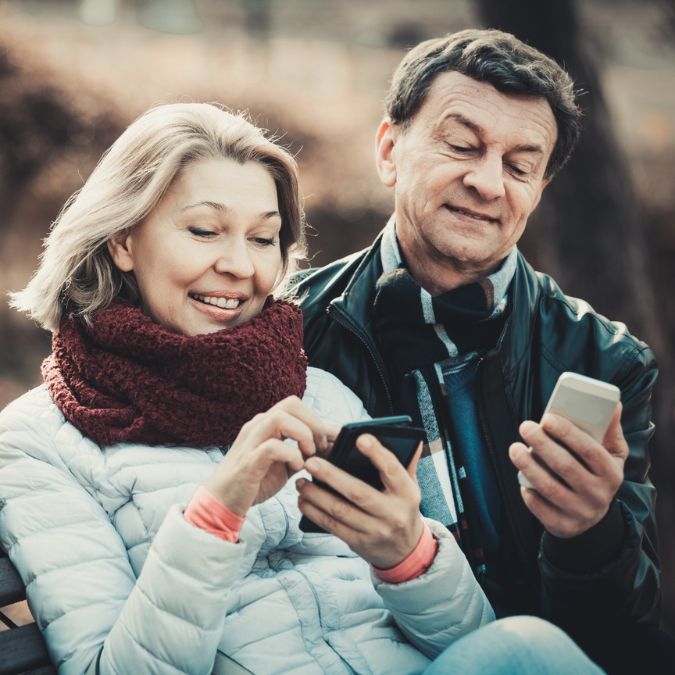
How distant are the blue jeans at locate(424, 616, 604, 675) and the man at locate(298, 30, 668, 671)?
2.90ft

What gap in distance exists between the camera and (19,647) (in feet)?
7.07

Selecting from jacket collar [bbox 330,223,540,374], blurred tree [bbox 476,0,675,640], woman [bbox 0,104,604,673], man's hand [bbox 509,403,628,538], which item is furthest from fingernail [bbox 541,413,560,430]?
blurred tree [bbox 476,0,675,640]

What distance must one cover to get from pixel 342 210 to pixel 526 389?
818cm

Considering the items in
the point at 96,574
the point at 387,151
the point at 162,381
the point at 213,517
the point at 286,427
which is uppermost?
the point at 387,151

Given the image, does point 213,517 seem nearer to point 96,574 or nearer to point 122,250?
point 96,574

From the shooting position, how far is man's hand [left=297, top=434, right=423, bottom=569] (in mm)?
2045

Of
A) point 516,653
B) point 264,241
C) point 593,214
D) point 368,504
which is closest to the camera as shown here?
point 516,653

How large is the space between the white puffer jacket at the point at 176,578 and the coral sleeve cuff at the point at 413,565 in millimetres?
24

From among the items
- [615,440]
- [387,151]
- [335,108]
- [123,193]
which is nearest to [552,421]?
[615,440]

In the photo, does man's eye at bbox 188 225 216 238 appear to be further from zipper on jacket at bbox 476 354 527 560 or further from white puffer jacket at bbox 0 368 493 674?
zipper on jacket at bbox 476 354 527 560

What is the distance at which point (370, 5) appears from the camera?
2434 cm

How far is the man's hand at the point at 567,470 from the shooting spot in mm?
2141

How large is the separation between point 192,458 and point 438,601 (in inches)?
30.7

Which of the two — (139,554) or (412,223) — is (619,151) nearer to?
(412,223)
